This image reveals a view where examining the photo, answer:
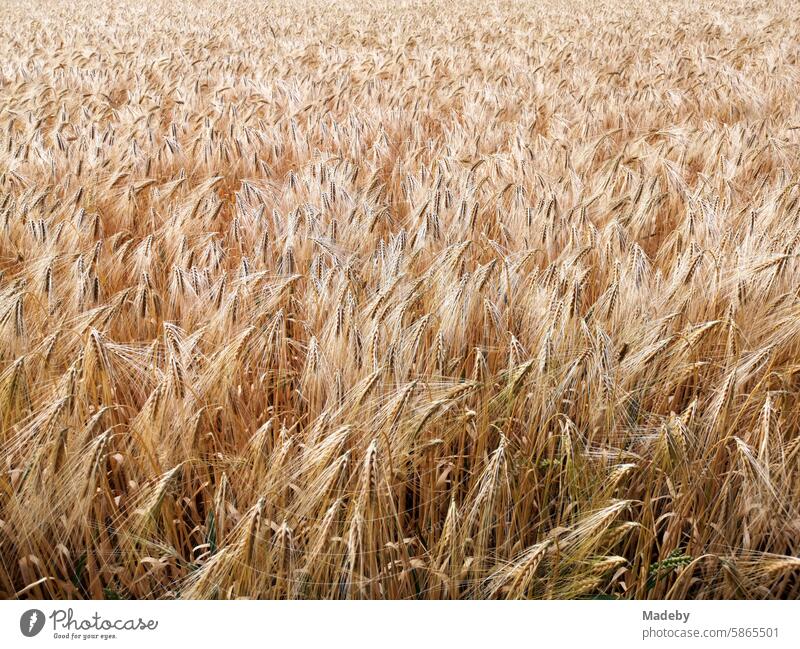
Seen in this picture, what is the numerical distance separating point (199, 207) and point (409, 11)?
9544 mm

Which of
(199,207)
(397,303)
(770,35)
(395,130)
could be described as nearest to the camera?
(397,303)

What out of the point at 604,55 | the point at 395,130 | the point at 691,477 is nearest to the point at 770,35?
the point at 604,55

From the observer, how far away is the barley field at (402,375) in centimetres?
105

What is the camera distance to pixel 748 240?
1.82 m
